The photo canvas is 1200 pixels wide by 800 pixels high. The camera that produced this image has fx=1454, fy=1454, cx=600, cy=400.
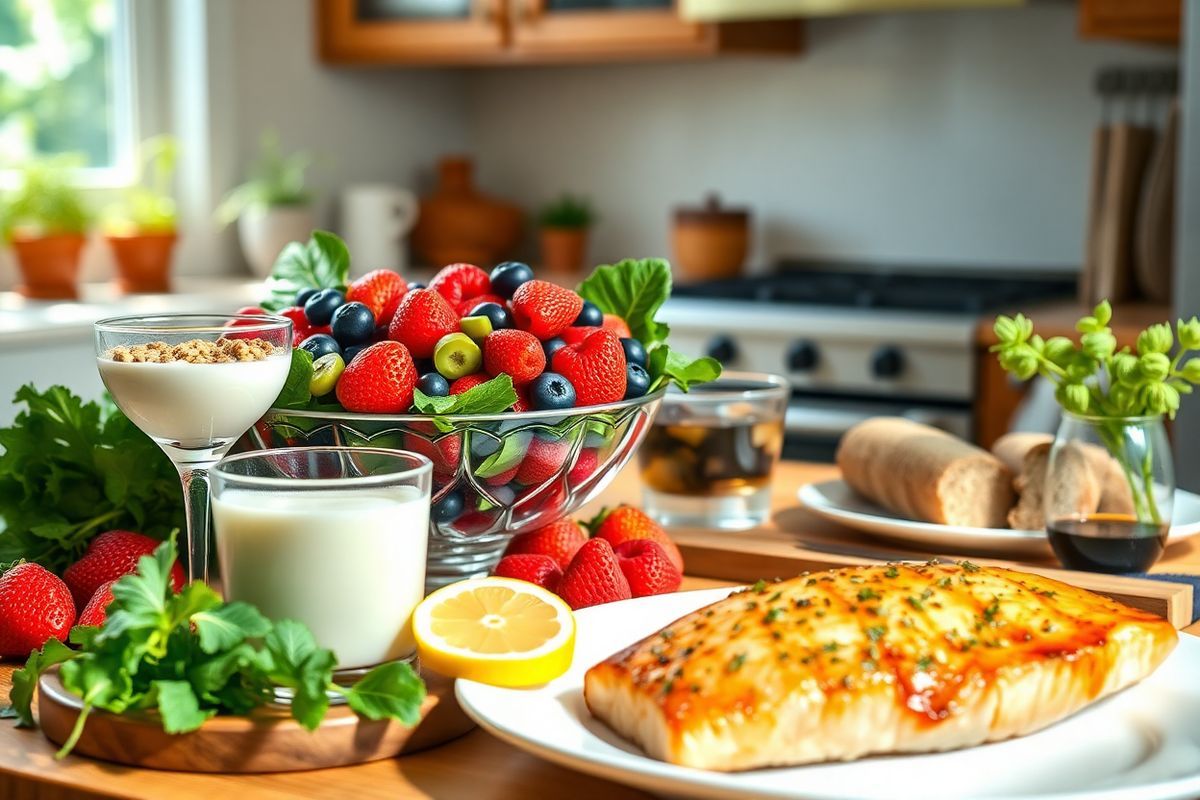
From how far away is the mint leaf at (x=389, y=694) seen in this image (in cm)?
82

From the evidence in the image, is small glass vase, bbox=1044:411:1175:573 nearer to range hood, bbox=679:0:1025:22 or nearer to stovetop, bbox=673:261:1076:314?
stovetop, bbox=673:261:1076:314

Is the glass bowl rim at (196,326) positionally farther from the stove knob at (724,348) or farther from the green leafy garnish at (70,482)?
the stove knob at (724,348)

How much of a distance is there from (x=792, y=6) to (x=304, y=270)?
2204 millimetres

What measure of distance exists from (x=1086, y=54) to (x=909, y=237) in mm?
621

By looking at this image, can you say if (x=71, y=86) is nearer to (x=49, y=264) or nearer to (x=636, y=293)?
(x=49, y=264)

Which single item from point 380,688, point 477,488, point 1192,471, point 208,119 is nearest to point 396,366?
point 477,488

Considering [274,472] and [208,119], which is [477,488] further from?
[208,119]

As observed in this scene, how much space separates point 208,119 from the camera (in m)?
3.68

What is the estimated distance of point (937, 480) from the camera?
133cm

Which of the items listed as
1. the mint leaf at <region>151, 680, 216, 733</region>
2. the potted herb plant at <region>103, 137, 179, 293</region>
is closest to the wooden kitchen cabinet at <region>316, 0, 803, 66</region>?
the potted herb plant at <region>103, 137, 179, 293</region>

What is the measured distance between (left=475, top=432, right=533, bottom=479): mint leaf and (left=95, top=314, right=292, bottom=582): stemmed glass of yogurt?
16 cm

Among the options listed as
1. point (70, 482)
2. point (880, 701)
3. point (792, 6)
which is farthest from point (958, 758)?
point (792, 6)

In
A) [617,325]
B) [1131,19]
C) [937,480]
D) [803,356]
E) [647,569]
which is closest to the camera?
[647,569]

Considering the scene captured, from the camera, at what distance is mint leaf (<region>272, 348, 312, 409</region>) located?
104 cm
